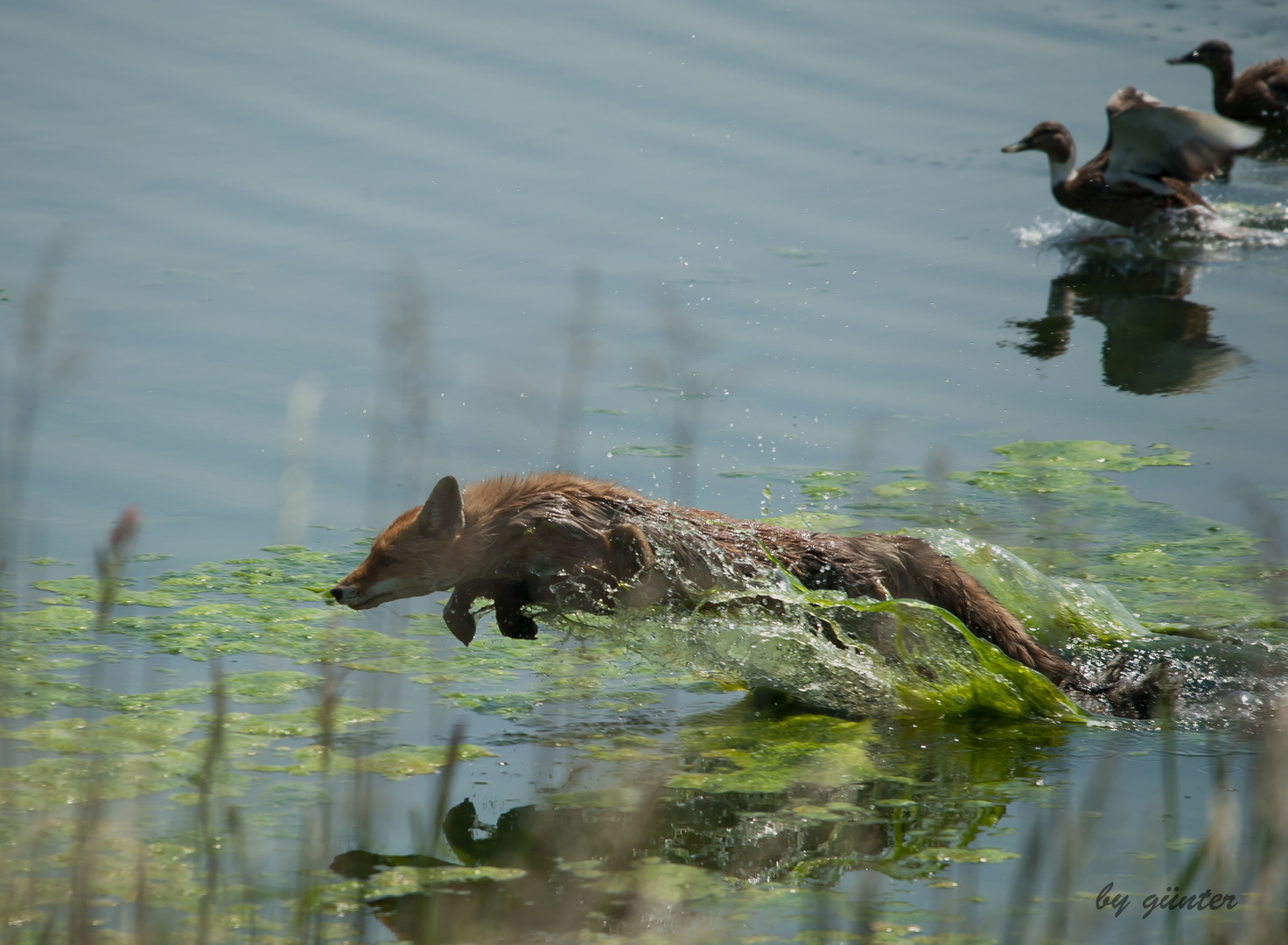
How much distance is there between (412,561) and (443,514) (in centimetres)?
31

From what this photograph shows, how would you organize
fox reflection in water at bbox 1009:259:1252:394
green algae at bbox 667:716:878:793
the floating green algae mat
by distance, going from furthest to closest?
fox reflection in water at bbox 1009:259:1252:394 → green algae at bbox 667:716:878:793 → the floating green algae mat

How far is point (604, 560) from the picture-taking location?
257 inches

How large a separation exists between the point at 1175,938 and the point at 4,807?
3986 millimetres

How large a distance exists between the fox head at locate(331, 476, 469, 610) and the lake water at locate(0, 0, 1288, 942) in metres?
0.42

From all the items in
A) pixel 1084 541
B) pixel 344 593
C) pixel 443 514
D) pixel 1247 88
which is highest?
pixel 1247 88

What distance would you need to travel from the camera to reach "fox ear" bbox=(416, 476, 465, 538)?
21.4 ft

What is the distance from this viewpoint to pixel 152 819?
5.13 m

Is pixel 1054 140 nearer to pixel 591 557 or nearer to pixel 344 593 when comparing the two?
pixel 591 557

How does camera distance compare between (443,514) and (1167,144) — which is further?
(1167,144)

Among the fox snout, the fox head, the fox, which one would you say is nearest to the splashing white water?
the fox

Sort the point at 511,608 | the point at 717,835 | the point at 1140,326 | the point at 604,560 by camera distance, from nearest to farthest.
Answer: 1. the point at 717,835
2. the point at 604,560
3. the point at 511,608
4. the point at 1140,326

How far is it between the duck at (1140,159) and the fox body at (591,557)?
33.3 feet

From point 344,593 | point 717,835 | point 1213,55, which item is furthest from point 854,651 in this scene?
point 1213,55

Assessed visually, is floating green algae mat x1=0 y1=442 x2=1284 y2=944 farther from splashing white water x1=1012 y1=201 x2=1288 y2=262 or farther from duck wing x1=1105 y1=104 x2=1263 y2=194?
duck wing x1=1105 y1=104 x2=1263 y2=194
